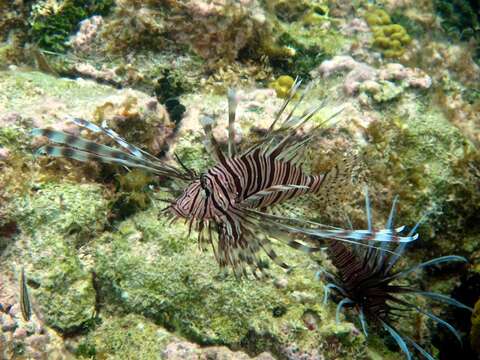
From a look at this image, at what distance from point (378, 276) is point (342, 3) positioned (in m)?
6.25

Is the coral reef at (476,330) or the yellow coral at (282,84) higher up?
the yellow coral at (282,84)

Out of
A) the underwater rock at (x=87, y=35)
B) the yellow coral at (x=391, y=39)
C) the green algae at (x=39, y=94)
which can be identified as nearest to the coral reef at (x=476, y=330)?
the green algae at (x=39, y=94)

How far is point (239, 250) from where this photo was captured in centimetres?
254

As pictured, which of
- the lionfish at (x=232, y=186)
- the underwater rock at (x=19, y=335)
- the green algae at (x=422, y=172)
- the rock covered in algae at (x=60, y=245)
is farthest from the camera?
the green algae at (x=422, y=172)

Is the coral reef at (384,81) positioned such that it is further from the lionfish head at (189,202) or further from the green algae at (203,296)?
the lionfish head at (189,202)

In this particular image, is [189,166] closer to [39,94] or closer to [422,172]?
→ [39,94]

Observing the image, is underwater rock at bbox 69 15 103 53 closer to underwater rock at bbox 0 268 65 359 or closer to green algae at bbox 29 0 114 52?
green algae at bbox 29 0 114 52

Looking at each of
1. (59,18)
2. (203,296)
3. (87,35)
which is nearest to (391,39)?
(87,35)

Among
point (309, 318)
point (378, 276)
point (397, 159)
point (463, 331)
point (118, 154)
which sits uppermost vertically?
point (118, 154)

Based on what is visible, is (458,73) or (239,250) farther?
(458,73)

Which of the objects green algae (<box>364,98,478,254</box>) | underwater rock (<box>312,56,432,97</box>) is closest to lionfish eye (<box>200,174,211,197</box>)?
Result: green algae (<box>364,98,478,254</box>)

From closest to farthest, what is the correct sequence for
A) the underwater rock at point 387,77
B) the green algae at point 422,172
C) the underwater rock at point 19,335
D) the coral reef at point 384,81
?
the underwater rock at point 19,335, the green algae at point 422,172, the coral reef at point 384,81, the underwater rock at point 387,77

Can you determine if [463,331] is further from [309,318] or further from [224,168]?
[224,168]

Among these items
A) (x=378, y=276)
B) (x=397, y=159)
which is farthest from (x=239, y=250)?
(x=397, y=159)
